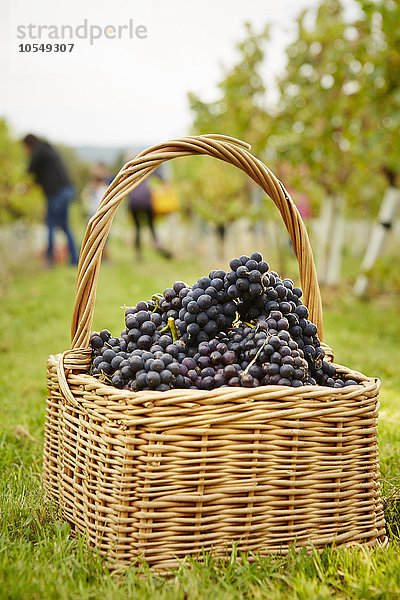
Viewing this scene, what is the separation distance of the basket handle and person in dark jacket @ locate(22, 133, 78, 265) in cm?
894

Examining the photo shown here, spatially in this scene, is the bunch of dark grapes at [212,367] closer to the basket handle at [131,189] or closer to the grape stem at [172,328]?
the grape stem at [172,328]

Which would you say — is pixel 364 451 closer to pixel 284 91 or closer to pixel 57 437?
pixel 57 437

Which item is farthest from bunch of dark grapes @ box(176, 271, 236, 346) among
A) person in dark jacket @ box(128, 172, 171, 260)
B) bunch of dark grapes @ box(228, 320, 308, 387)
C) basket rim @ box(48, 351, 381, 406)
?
person in dark jacket @ box(128, 172, 171, 260)

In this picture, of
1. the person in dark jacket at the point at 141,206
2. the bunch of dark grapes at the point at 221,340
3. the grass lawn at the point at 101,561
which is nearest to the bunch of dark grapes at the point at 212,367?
the bunch of dark grapes at the point at 221,340

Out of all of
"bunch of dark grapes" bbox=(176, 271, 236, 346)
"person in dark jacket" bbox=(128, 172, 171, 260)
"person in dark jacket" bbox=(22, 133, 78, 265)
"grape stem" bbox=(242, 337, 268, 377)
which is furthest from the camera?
"person in dark jacket" bbox=(128, 172, 171, 260)

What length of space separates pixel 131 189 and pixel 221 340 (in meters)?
0.54

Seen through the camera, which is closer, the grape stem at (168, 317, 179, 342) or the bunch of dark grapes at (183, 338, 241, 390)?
the bunch of dark grapes at (183, 338, 241, 390)

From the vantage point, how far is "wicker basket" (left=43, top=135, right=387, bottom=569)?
4.42 feet

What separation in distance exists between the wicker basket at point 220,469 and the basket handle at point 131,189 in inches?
10.5

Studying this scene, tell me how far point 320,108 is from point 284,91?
1.53m

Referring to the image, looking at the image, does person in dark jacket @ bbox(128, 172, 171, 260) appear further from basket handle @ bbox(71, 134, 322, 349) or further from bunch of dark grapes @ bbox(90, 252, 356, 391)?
bunch of dark grapes @ bbox(90, 252, 356, 391)

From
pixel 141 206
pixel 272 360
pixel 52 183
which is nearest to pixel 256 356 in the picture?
pixel 272 360

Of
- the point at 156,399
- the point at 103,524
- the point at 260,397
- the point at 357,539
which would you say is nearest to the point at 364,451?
the point at 357,539

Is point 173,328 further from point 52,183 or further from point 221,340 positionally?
point 52,183
